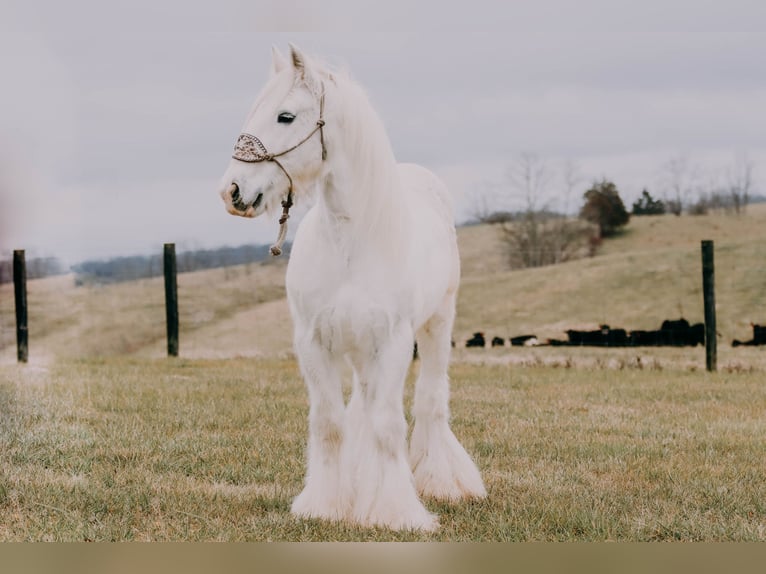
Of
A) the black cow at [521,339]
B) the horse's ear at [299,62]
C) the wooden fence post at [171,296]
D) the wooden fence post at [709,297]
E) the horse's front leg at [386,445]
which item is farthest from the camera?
the black cow at [521,339]

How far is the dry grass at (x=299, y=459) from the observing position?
13.5 feet

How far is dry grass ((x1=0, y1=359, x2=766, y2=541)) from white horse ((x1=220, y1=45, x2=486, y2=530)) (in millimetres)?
277

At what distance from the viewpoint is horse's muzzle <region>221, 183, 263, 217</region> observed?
3.46 metres

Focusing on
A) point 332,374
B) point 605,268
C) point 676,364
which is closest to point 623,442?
point 332,374

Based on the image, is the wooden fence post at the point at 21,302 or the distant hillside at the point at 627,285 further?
the distant hillside at the point at 627,285

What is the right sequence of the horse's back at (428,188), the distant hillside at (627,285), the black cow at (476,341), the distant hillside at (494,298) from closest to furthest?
the horse's back at (428,188) < the black cow at (476,341) < the distant hillside at (494,298) < the distant hillside at (627,285)

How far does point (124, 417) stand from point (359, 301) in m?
3.89

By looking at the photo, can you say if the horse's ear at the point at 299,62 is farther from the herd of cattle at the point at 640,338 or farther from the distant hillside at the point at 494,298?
the herd of cattle at the point at 640,338

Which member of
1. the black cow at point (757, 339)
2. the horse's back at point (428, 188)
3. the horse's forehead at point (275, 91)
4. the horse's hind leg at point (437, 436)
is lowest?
the black cow at point (757, 339)

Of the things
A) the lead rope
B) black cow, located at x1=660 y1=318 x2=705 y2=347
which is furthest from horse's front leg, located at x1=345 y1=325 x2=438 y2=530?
black cow, located at x1=660 y1=318 x2=705 y2=347

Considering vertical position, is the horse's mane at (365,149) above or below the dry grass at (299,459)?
above

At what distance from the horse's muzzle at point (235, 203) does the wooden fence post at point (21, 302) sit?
32.2 ft

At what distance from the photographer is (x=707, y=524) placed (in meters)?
4.16

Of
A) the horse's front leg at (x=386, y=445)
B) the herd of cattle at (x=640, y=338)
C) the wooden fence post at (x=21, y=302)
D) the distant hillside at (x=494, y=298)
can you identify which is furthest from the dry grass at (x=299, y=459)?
the distant hillside at (x=494, y=298)
